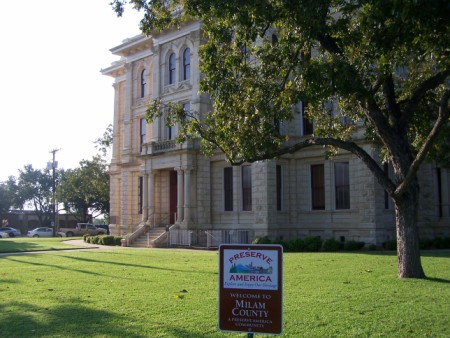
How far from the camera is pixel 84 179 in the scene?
59594 millimetres

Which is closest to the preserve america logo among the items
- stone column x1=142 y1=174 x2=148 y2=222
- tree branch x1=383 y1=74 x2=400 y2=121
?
tree branch x1=383 y1=74 x2=400 y2=121

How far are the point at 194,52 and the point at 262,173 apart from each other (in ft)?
32.8

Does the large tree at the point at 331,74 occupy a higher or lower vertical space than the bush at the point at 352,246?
higher

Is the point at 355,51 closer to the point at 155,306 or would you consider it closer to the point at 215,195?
the point at 155,306

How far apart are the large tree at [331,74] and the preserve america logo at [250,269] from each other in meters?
6.17

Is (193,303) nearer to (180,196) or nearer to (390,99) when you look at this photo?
(390,99)

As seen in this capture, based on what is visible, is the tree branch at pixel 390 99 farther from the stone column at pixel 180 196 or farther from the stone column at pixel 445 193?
the stone column at pixel 180 196

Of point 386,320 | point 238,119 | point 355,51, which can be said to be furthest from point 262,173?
point 386,320

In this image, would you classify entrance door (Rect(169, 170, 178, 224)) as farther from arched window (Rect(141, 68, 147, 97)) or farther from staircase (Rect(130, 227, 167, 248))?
arched window (Rect(141, 68, 147, 97))

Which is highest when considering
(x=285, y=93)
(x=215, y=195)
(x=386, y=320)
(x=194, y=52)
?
(x=194, y=52)

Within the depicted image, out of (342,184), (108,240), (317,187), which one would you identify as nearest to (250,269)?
(342,184)

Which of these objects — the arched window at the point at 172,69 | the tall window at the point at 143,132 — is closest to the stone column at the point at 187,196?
the arched window at the point at 172,69

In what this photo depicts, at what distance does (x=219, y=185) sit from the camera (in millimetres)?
34688

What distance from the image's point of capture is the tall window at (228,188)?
3435 cm
